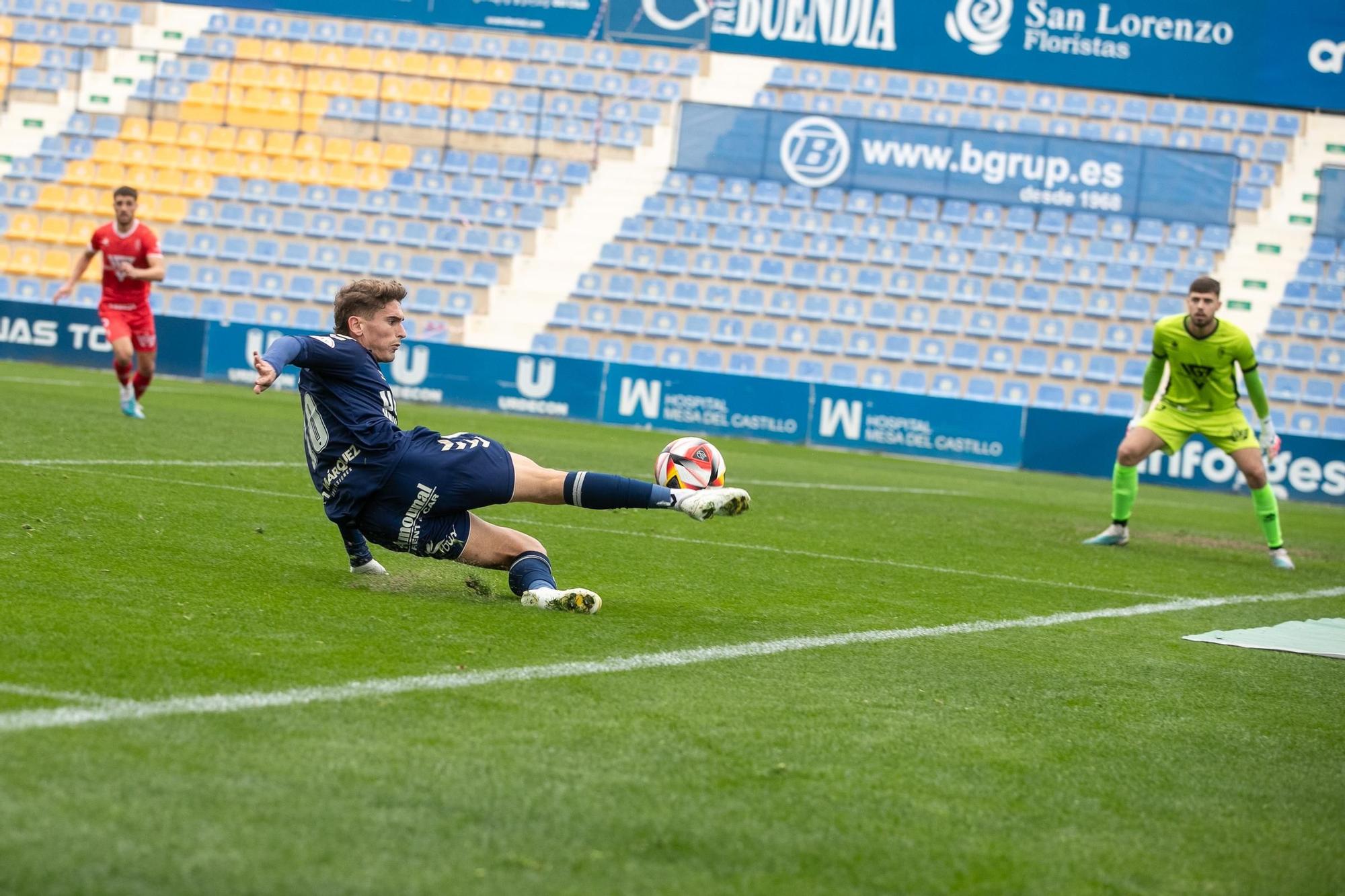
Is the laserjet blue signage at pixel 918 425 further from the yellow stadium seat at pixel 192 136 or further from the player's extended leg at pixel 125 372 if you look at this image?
the yellow stadium seat at pixel 192 136

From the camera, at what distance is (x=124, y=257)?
46.9 ft

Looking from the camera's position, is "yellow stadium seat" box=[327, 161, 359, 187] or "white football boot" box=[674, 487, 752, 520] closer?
"white football boot" box=[674, 487, 752, 520]

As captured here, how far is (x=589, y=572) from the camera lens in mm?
7086

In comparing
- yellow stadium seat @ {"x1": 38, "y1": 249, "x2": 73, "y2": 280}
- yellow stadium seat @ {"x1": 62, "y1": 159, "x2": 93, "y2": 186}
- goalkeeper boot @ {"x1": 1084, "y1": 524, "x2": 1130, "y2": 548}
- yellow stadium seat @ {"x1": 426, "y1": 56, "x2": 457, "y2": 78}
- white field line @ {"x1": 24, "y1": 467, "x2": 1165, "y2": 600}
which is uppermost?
yellow stadium seat @ {"x1": 426, "y1": 56, "x2": 457, "y2": 78}

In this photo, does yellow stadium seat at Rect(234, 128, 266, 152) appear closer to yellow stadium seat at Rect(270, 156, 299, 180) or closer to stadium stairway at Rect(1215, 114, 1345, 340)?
yellow stadium seat at Rect(270, 156, 299, 180)

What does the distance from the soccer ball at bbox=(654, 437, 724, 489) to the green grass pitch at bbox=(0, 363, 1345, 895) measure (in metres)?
0.49

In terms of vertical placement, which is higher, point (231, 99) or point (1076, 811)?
point (231, 99)

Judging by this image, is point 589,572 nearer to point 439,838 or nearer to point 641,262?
point 439,838

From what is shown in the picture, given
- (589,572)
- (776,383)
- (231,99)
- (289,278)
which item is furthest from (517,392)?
(589,572)

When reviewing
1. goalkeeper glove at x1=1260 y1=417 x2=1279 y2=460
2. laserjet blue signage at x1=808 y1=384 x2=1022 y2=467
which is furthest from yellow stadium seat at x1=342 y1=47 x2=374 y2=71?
goalkeeper glove at x1=1260 y1=417 x2=1279 y2=460

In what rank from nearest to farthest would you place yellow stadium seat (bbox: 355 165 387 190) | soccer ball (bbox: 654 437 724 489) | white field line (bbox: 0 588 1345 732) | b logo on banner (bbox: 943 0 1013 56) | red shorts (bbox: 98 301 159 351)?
white field line (bbox: 0 588 1345 732) < soccer ball (bbox: 654 437 724 489) < red shorts (bbox: 98 301 159 351) < b logo on banner (bbox: 943 0 1013 56) < yellow stadium seat (bbox: 355 165 387 190)

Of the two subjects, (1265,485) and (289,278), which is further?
(289,278)

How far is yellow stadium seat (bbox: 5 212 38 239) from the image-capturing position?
27672 millimetres

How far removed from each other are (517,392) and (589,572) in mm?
16482
